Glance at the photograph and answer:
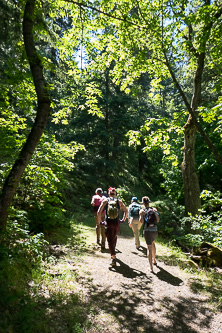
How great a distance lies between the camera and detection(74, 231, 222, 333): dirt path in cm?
353

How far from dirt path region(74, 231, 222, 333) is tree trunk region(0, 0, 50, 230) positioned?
2.43 metres

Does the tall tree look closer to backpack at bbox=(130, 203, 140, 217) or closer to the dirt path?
backpack at bbox=(130, 203, 140, 217)

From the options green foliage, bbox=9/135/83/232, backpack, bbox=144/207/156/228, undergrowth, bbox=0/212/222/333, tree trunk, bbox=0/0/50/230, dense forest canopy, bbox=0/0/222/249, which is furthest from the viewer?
backpack, bbox=144/207/156/228

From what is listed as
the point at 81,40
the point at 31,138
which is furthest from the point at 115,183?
the point at 31,138

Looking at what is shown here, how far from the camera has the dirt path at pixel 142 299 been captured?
11.6ft

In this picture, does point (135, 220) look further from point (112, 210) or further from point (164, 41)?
point (164, 41)

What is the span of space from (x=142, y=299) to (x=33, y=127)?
4094mm

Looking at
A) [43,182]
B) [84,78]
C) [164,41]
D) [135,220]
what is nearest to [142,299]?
[43,182]

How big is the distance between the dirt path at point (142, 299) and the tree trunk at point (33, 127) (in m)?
2.43

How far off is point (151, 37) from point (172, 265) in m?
7.09

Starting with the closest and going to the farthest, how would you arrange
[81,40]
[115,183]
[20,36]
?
1. [20,36]
2. [81,40]
3. [115,183]

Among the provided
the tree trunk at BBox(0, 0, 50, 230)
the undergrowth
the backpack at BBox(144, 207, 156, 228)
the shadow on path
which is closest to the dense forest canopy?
the tree trunk at BBox(0, 0, 50, 230)

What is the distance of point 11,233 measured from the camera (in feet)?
14.8

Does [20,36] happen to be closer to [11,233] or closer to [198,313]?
[11,233]
